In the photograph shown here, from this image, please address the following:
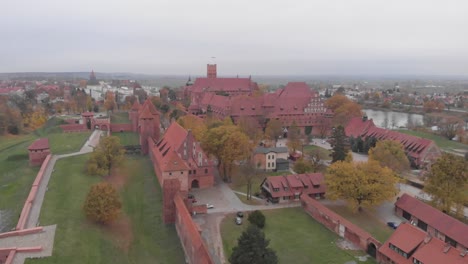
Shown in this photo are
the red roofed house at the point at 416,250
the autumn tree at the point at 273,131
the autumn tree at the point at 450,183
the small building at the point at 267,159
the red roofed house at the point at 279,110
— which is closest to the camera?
the red roofed house at the point at 416,250

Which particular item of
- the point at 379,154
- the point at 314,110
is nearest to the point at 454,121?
the point at 314,110

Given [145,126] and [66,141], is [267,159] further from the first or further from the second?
[66,141]

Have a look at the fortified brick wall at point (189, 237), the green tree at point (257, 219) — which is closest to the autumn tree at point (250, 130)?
the green tree at point (257, 219)

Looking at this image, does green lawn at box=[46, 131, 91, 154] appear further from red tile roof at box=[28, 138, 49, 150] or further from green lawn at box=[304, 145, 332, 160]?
green lawn at box=[304, 145, 332, 160]

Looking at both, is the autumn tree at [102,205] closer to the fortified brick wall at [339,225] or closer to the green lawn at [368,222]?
the fortified brick wall at [339,225]

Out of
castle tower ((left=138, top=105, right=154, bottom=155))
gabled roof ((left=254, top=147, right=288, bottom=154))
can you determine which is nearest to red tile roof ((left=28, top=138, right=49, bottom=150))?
castle tower ((left=138, top=105, right=154, bottom=155))

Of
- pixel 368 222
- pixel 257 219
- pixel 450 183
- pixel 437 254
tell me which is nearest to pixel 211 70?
pixel 257 219

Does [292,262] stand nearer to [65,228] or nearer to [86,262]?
[86,262]
